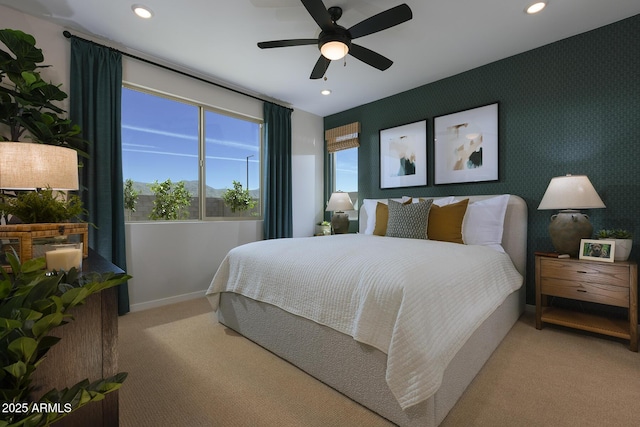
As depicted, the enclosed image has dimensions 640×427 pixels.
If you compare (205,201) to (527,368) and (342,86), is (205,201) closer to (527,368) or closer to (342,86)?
(342,86)

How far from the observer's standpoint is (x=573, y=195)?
91.6 inches

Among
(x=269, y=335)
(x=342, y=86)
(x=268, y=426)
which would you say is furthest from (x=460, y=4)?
(x=268, y=426)

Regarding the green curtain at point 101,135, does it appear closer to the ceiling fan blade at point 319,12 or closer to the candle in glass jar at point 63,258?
Result: the candle in glass jar at point 63,258

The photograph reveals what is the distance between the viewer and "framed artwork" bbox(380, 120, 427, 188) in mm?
3736

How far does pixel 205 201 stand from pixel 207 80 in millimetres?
1465

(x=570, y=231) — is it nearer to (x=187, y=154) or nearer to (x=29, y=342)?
(x=29, y=342)

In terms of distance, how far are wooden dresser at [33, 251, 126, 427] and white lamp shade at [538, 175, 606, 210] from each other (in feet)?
9.76

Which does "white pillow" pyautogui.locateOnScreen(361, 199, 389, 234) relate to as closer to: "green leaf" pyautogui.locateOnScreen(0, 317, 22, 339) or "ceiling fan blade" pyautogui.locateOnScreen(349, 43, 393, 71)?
"ceiling fan blade" pyautogui.locateOnScreen(349, 43, 393, 71)

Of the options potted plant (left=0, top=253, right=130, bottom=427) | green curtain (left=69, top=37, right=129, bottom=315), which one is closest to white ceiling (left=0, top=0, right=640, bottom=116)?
green curtain (left=69, top=37, right=129, bottom=315)

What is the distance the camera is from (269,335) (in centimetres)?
212

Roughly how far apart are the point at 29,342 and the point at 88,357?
509 mm

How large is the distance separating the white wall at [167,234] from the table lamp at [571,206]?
10.8ft

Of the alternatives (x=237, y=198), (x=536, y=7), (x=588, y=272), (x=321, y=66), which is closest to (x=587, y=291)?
(x=588, y=272)

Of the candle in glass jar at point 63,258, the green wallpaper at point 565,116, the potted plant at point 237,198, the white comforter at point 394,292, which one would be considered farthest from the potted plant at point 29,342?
the green wallpaper at point 565,116
